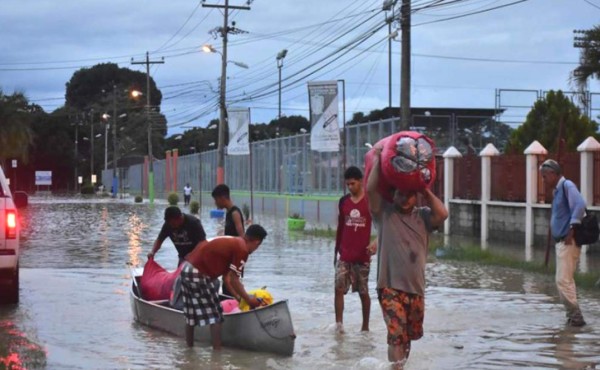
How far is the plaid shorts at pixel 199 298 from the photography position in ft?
31.1

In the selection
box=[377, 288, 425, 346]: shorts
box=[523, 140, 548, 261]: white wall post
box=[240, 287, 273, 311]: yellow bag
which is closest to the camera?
box=[377, 288, 425, 346]: shorts

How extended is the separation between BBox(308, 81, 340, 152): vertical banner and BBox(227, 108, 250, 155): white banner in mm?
10990

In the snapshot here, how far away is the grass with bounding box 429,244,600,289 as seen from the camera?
51.1ft

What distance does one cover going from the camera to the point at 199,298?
9.57m

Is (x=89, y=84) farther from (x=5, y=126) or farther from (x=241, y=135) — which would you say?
(x=241, y=135)

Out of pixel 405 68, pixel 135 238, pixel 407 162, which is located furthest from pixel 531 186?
pixel 407 162

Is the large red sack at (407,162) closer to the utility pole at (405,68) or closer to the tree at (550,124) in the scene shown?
the utility pole at (405,68)

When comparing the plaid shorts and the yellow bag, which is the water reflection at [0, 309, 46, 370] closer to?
the plaid shorts

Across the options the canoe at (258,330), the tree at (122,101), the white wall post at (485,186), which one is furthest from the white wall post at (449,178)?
the tree at (122,101)

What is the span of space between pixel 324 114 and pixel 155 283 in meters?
14.9

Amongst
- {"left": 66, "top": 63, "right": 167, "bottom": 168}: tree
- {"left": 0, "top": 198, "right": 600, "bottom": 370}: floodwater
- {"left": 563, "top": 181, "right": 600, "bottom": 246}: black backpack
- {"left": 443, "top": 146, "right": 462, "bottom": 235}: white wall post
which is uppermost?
{"left": 66, "top": 63, "right": 167, "bottom": 168}: tree

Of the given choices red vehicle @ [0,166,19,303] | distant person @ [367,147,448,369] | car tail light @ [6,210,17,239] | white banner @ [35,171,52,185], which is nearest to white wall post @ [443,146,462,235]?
red vehicle @ [0,166,19,303]

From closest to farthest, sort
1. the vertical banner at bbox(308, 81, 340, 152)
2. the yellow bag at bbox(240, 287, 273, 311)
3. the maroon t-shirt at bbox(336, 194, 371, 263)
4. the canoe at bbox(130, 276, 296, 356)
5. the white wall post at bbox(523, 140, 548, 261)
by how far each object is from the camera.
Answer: the canoe at bbox(130, 276, 296, 356)
the yellow bag at bbox(240, 287, 273, 311)
the maroon t-shirt at bbox(336, 194, 371, 263)
the white wall post at bbox(523, 140, 548, 261)
the vertical banner at bbox(308, 81, 340, 152)

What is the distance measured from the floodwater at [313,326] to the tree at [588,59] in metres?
6.36
